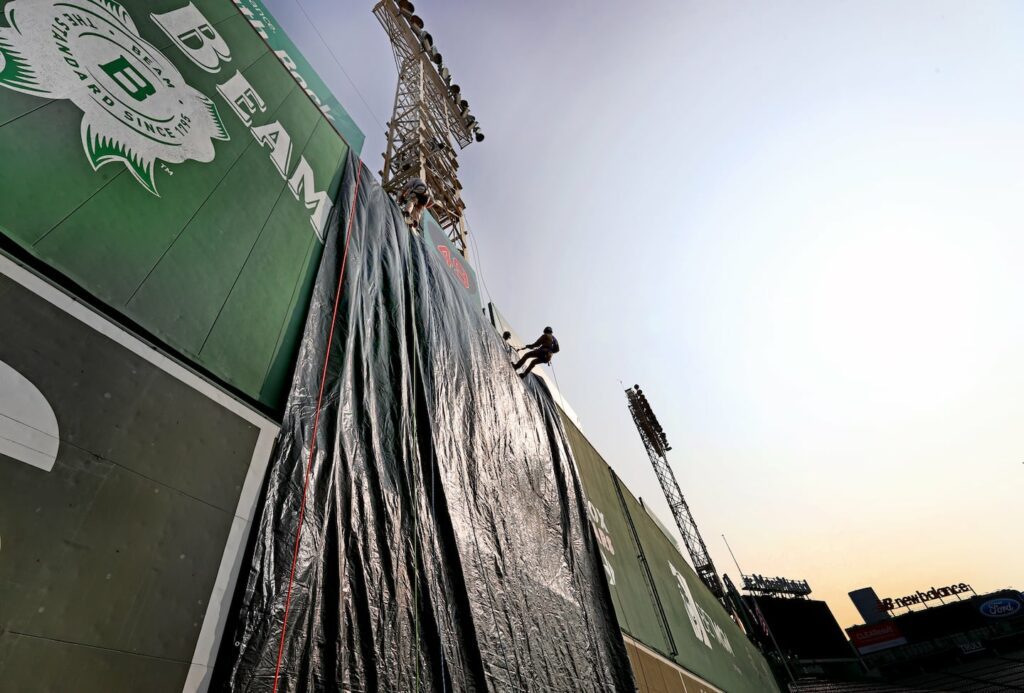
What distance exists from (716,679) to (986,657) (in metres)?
35.7

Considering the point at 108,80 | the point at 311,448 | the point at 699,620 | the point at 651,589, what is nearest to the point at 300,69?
the point at 108,80

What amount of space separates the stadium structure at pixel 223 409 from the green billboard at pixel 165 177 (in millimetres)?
13

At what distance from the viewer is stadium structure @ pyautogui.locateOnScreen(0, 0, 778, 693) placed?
1705 mm

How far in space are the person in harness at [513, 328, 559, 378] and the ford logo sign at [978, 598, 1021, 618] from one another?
4359 cm

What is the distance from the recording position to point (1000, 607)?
31.1 m

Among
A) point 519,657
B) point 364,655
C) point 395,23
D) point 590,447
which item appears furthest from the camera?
point 395,23

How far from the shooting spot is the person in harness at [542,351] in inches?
293

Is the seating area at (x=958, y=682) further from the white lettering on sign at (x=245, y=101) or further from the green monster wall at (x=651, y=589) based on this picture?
the white lettering on sign at (x=245, y=101)

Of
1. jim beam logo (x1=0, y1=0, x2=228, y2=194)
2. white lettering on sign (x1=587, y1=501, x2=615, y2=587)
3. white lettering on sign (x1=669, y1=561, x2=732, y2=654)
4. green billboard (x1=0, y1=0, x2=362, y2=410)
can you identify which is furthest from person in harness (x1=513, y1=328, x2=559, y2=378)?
white lettering on sign (x1=669, y1=561, x2=732, y2=654)

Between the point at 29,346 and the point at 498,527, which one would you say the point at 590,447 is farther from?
the point at 29,346

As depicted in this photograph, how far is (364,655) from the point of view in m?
2.10

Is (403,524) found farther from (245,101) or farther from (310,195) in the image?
(245,101)

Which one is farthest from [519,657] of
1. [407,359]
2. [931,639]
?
[931,639]

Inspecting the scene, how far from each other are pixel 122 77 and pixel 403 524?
10.0 feet
